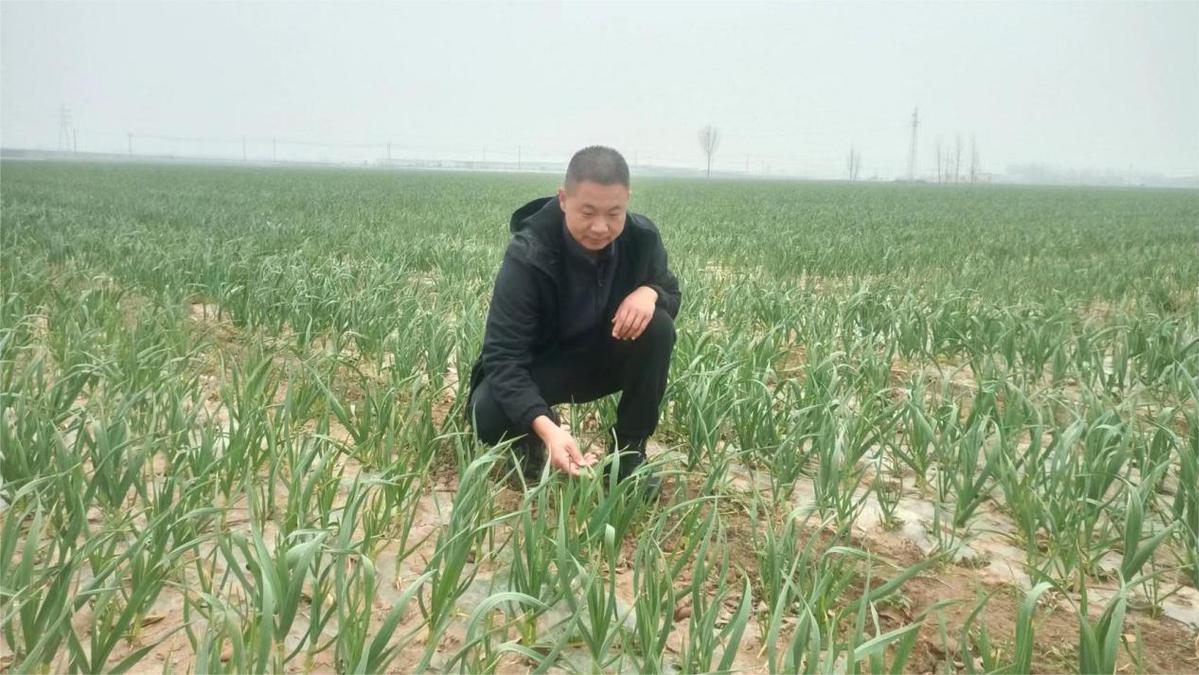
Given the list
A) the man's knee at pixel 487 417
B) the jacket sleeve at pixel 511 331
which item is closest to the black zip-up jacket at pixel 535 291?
the jacket sleeve at pixel 511 331

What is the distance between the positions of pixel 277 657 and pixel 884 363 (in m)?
2.52

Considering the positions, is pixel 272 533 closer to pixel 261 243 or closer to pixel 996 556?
pixel 996 556

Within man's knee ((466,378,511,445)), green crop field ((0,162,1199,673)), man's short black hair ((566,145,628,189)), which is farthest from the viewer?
man's knee ((466,378,511,445))

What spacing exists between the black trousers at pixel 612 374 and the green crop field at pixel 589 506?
0.52ft

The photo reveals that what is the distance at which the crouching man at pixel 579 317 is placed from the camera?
213 centimetres

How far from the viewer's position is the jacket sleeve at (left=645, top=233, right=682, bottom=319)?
2.48 metres

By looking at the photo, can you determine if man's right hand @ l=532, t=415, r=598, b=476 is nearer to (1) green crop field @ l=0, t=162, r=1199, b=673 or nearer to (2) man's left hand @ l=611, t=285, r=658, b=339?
(1) green crop field @ l=0, t=162, r=1199, b=673

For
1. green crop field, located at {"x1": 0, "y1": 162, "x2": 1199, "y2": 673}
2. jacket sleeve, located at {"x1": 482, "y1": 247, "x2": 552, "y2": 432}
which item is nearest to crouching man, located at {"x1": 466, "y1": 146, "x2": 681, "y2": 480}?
jacket sleeve, located at {"x1": 482, "y1": 247, "x2": 552, "y2": 432}

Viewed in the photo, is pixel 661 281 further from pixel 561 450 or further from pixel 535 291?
pixel 561 450

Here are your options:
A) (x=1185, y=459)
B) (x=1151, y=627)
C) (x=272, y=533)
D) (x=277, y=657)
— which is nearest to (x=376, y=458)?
(x=272, y=533)

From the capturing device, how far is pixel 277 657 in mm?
1512

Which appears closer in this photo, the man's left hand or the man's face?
the man's face

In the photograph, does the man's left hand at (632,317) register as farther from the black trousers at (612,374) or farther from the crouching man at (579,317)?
the black trousers at (612,374)

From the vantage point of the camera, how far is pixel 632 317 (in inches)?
89.2
